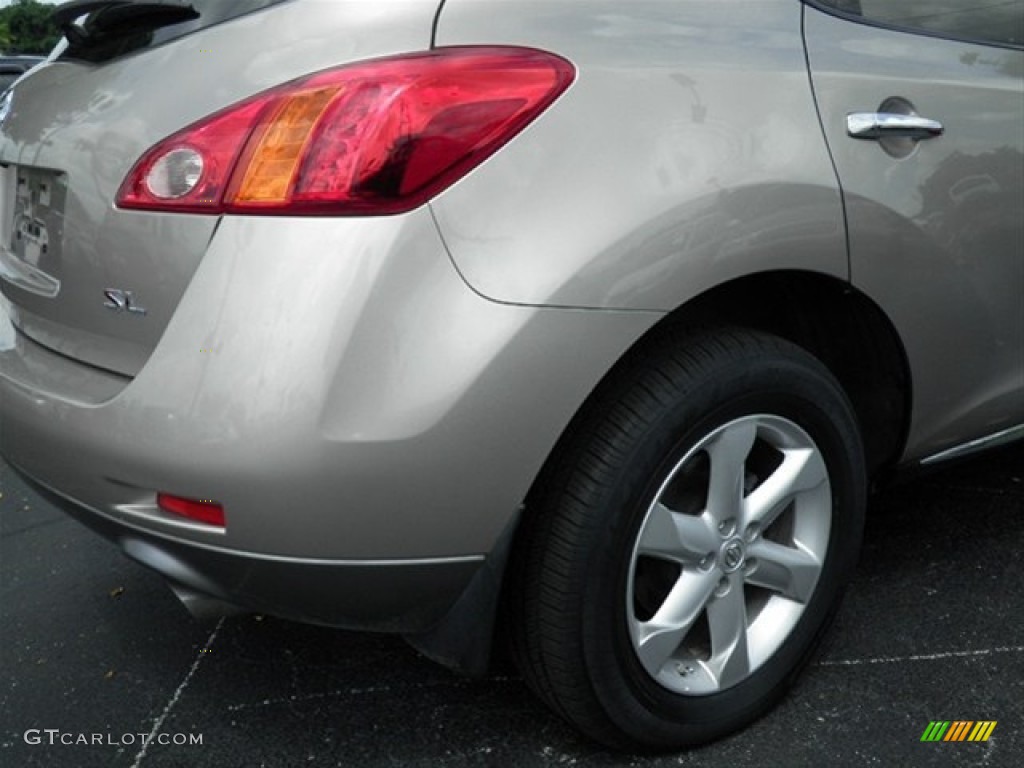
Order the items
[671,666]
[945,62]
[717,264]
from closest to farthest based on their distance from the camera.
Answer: [717,264] → [671,666] → [945,62]

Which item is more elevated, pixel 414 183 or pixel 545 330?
pixel 414 183

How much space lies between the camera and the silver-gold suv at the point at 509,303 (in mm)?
1631

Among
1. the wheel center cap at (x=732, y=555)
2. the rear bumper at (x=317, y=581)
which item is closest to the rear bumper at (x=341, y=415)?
the rear bumper at (x=317, y=581)

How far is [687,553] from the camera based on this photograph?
1979mm

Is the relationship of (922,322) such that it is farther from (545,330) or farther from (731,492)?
(545,330)

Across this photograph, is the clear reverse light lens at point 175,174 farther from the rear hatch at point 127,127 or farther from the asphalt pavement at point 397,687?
the asphalt pavement at point 397,687

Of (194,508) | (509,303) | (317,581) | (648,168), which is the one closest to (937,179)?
(648,168)

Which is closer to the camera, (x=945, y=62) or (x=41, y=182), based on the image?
(x=41, y=182)

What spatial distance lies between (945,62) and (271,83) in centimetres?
132

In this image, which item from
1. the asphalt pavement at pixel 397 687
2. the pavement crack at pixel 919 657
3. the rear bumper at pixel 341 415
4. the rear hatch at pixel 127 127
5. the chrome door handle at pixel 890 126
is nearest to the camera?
the rear bumper at pixel 341 415

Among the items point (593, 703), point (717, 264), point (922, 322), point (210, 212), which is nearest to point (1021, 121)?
point (922, 322)

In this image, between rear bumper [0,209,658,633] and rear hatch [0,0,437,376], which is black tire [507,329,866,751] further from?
rear hatch [0,0,437,376]

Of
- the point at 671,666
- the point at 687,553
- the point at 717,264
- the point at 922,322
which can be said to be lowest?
the point at 671,666

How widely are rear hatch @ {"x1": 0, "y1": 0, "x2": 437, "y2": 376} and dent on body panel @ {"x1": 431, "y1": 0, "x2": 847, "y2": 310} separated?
0.73 ft
